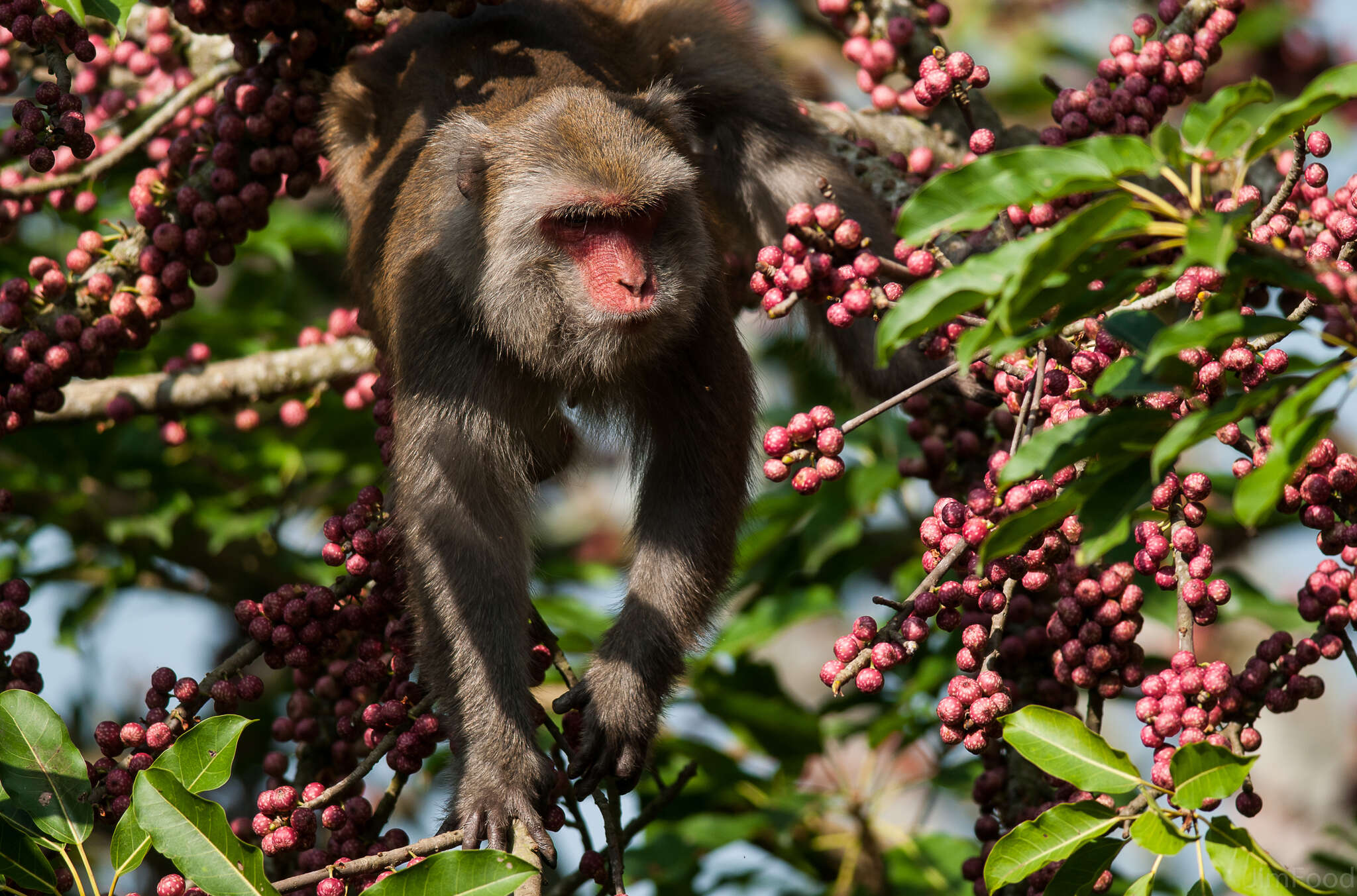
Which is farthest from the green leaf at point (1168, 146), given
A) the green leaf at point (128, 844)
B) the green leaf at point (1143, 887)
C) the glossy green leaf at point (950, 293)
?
the green leaf at point (128, 844)

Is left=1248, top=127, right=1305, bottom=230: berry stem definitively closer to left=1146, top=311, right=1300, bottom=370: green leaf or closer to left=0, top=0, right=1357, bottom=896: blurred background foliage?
left=1146, top=311, right=1300, bottom=370: green leaf

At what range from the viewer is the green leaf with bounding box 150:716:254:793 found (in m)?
2.51

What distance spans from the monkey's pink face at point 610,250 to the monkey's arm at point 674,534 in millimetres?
348

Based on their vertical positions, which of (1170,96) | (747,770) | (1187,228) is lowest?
(747,770)

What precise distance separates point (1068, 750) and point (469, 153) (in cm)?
242

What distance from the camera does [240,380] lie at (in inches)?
185

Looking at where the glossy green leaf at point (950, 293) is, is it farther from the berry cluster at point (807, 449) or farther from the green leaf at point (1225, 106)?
the berry cluster at point (807, 449)

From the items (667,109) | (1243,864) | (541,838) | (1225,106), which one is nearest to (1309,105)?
(1225,106)

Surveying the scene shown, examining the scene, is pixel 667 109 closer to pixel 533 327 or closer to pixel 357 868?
pixel 533 327

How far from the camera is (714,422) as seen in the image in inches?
155

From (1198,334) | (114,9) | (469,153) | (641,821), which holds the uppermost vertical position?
(1198,334)

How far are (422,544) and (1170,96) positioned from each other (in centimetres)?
238

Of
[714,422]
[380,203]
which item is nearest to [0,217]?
[380,203]

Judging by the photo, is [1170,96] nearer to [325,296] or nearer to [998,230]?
[998,230]
